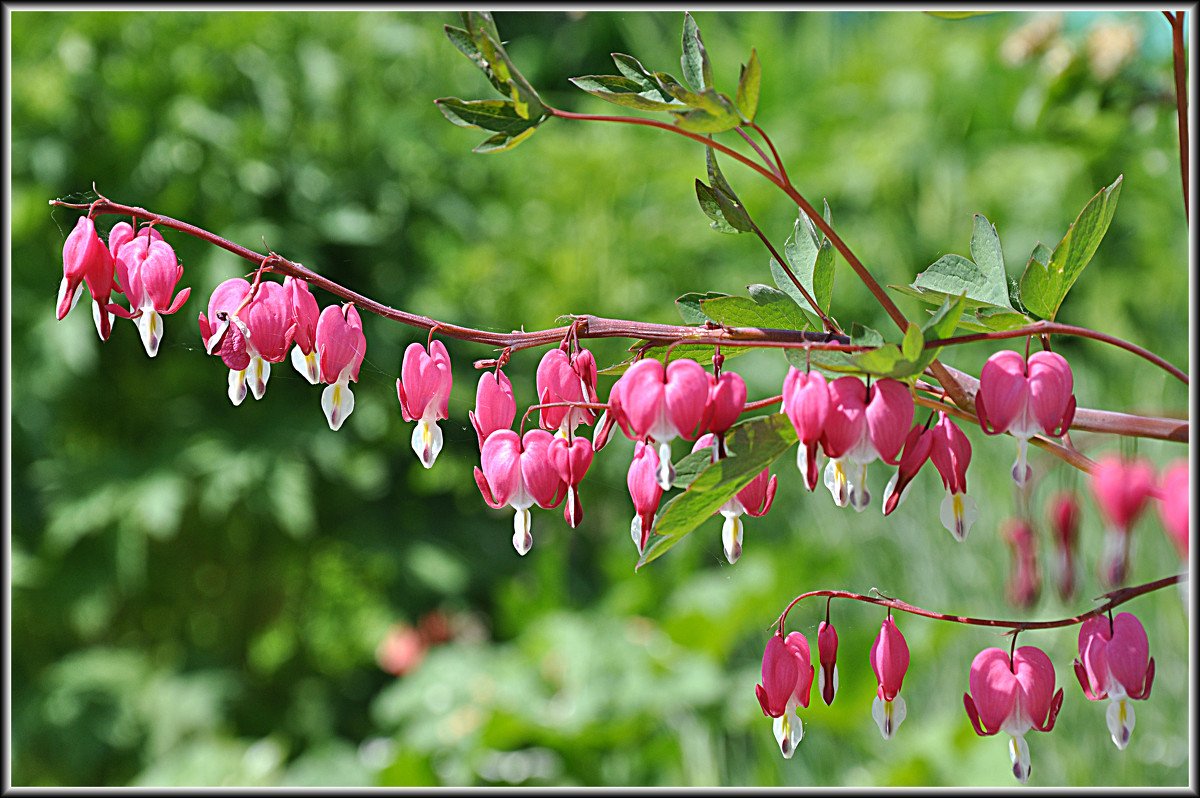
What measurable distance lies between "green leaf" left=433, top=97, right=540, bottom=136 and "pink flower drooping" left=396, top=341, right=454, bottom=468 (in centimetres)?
10

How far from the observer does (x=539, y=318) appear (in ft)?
6.13

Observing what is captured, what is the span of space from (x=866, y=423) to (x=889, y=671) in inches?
5.4

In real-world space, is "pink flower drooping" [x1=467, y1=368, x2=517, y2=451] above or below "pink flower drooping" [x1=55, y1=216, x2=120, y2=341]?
below

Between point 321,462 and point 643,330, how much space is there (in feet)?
5.33

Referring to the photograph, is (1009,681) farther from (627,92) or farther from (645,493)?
(627,92)

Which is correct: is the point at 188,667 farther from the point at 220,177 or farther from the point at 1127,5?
the point at 1127,5

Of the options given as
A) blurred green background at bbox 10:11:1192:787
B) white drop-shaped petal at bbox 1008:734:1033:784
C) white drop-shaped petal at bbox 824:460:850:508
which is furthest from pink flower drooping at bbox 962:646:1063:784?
blurred green background at bbox 10:11:1192:787

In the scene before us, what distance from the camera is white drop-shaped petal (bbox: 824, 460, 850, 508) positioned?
349 mm

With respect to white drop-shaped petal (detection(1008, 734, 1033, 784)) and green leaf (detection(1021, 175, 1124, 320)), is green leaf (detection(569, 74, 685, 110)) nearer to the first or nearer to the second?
green leaf (detection(1021, 175, 1124, 320))

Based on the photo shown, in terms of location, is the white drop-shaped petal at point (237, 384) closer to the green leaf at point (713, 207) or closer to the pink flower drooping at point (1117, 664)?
the green leaf at point (713, 207)

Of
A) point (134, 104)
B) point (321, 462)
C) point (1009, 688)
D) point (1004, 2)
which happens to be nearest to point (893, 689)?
point (1009, 688)

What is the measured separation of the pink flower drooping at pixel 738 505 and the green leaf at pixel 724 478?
0.10ft

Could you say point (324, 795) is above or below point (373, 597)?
below

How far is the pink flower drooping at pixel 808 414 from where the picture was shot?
32cm
